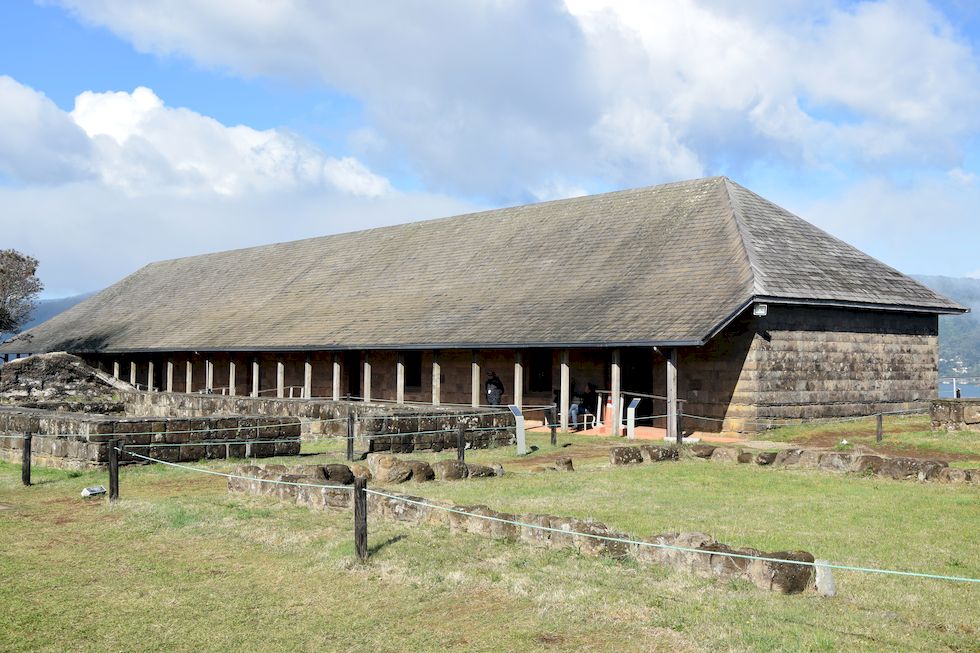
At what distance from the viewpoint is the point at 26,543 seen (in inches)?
418

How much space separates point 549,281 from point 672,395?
24.8 feet

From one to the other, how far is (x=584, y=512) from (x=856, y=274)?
1805 cm

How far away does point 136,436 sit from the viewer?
1672cm

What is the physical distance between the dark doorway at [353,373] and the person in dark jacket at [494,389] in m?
8.44

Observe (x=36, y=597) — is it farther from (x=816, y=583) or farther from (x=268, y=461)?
(x=268, y=461)

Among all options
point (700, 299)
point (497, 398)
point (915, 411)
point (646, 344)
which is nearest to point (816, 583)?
point (646, 344)

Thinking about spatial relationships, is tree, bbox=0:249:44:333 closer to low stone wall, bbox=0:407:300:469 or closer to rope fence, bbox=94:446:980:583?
low stone wall, bbox=0:407:300:469

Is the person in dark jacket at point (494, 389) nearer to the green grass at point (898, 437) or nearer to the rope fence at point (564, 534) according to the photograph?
the green grass at point (898, 437)

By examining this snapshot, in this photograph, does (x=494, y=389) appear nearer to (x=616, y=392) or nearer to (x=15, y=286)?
→ (x=616, y=392)

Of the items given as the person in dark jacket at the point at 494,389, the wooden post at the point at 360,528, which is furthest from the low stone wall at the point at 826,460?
the person in dark jacket at the point at 494,389

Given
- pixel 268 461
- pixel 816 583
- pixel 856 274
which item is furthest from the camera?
pixel 856 274

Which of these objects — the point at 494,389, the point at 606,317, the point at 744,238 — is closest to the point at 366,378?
the point at 494,389

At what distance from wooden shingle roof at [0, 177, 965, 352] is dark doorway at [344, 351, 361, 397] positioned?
7.35ft

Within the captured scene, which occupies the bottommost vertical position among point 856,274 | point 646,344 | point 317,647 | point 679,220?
point 317,647
